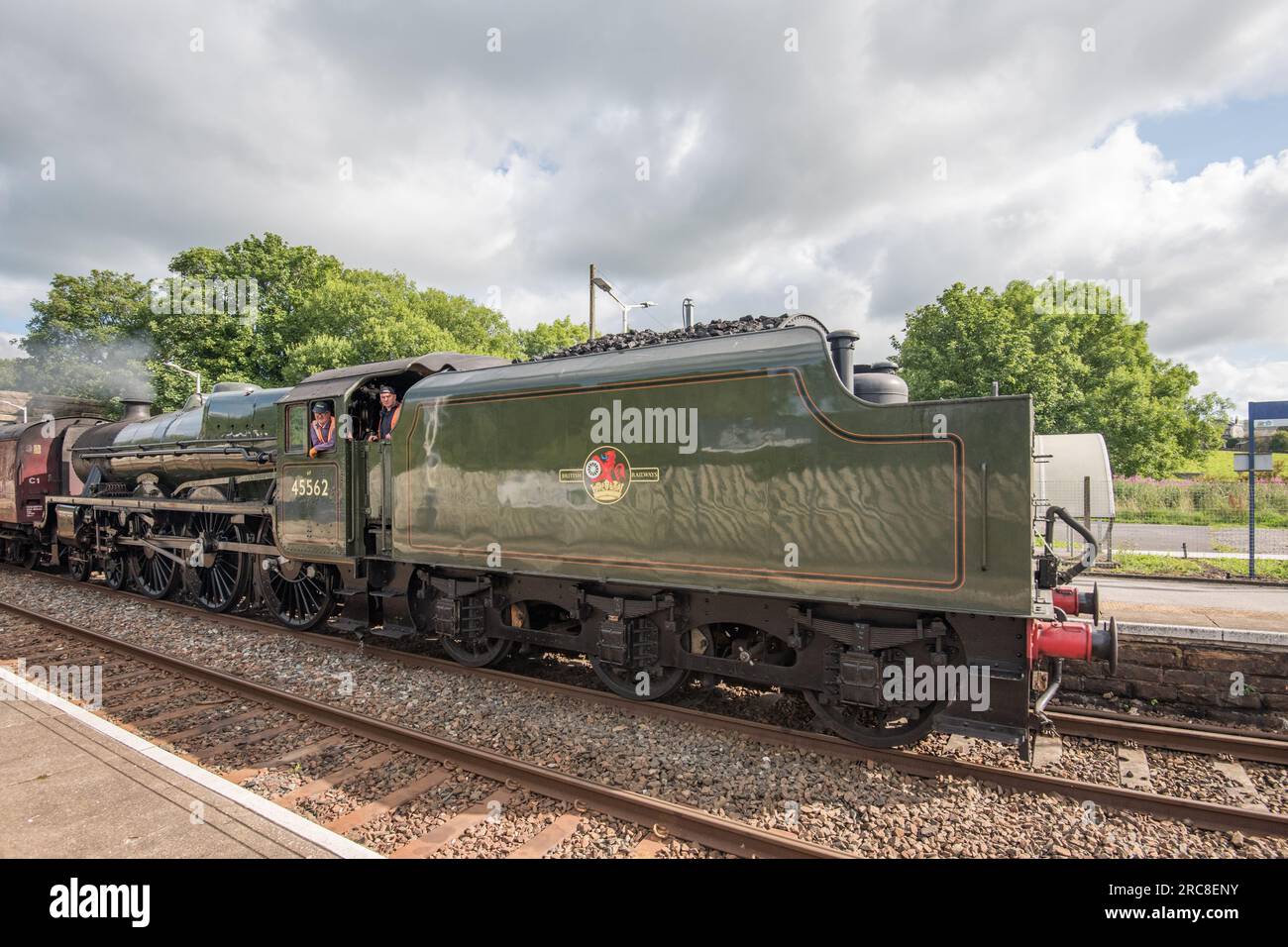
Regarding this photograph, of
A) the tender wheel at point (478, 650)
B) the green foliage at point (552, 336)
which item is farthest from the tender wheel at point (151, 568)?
the green foliage at point (552, 336)

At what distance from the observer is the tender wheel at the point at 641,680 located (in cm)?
588

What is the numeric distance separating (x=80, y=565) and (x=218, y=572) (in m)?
5.44

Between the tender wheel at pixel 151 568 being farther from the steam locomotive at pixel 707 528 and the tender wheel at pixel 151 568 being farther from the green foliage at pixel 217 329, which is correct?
the green foliage at pixel 217 329

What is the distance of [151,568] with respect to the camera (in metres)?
11.9

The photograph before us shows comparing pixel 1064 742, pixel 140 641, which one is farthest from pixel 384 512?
pixel 1064 742

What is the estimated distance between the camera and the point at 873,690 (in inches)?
185

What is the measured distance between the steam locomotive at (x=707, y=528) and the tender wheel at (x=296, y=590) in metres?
0.07

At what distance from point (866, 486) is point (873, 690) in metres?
1.44

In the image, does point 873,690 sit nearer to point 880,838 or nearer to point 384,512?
point 880,838

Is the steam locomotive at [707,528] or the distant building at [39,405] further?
the distant building at [39,405]

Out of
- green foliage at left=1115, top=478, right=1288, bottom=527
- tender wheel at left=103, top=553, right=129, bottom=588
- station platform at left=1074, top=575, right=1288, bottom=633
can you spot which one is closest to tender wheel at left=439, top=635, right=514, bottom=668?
station platform at left=1074, top=575, right=1288, bottom=633

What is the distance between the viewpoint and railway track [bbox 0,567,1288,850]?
13.5 ft

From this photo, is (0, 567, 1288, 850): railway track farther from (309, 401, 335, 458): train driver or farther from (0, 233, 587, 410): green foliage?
(0, 233, 587, 410): green foliage

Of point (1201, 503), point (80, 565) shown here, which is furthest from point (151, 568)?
point (1201, 503)
